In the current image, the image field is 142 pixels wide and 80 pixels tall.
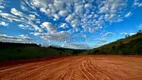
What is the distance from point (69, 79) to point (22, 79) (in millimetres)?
2563

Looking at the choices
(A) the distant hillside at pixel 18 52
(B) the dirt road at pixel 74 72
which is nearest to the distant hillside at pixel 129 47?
(A) the distant hillside at pixel 18 52

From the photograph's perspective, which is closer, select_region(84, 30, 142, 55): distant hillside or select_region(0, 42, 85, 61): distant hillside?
select_region(0, 42, 85, 61): distant hillside

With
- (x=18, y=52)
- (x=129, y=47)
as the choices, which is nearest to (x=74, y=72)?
(x=18, y=52)

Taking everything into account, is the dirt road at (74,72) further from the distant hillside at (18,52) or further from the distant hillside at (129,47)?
the distant hillside at (129,47)

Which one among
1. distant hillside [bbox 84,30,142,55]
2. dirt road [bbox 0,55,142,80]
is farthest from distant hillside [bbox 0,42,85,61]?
distant hillside [bbox 84,30,142,55]

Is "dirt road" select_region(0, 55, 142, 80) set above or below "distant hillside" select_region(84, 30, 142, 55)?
below

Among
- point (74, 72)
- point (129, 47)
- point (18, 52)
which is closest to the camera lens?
point (74, 72)

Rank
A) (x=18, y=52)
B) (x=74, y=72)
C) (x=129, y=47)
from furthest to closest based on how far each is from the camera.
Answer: (x=129, y=47)
(x=18, y=52)
(x=74, y=72)

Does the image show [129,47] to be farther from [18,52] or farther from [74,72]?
[74,72]

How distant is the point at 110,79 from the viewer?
8367 millimetres

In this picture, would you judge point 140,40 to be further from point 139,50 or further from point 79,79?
point 79,79

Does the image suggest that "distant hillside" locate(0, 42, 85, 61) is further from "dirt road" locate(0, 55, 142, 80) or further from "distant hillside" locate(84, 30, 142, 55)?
"distant hillside" locate(84, 30, 142, 55)

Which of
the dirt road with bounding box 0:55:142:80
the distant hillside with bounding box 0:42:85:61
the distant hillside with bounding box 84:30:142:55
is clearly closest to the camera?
the dirt road with bounding box 0:55:142:80

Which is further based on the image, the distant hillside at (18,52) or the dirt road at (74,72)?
the distant hillside at (18,52)
